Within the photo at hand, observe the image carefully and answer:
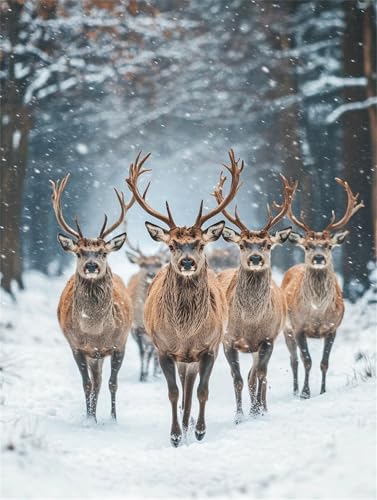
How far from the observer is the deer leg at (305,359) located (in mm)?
7632

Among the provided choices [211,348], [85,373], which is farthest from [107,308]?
[211,348]

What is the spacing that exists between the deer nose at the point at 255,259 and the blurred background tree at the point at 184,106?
4208 millimetres

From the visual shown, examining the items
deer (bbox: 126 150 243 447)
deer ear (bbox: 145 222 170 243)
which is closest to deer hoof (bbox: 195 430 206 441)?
deer (bbox: 126 150 243 447)

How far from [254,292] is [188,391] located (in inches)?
49.4

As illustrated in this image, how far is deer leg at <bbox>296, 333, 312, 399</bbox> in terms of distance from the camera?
7632 mm

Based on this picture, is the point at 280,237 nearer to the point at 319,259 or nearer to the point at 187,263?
the point at 319,259

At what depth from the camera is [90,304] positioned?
6.76m

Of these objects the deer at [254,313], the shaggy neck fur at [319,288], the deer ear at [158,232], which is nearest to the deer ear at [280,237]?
the deer at [254,313]

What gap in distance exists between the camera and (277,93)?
14445 mm

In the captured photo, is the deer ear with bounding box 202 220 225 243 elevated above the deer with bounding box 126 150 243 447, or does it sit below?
above

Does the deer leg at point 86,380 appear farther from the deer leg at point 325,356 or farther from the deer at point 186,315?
the deer leg at point 325,356

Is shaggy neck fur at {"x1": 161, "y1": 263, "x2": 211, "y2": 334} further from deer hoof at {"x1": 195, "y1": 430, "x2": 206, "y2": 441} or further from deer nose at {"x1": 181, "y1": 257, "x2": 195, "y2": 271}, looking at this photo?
deer hoof at {"x1": 195, "y1": 430, "x2": 206, "y2": 441}

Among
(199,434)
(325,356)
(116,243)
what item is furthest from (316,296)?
(199,434)

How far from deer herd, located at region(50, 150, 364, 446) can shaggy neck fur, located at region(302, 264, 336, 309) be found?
0.01 meters
